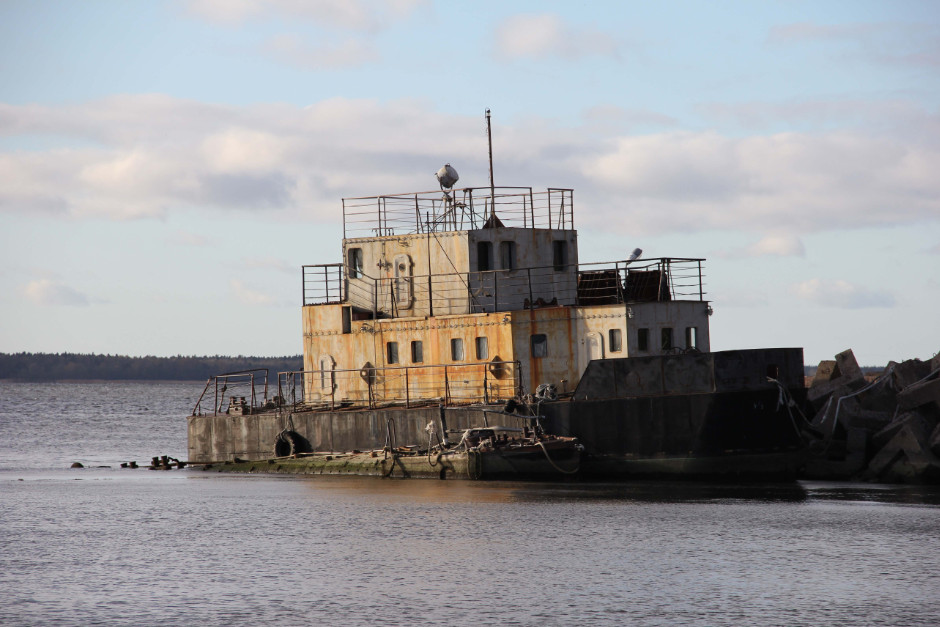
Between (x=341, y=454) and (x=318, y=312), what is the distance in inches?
175

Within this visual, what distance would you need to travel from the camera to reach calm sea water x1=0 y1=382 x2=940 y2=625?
634 inches

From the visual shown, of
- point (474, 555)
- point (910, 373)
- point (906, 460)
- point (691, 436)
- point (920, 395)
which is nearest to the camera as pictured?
point (474, 555)

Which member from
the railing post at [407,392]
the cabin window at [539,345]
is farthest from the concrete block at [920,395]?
the railing post at [407,392]

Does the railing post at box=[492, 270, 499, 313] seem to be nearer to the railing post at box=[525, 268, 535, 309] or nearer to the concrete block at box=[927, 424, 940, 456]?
the railing post at box=[525, 268, 535, 309]

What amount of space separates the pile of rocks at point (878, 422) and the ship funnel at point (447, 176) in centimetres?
1221

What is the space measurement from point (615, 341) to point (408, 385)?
6.04 metres

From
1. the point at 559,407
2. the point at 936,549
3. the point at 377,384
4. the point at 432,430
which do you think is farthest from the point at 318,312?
the point at 936,549

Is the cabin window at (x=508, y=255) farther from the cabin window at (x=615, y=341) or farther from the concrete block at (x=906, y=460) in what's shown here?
the concrete block at (x=906, y=460)

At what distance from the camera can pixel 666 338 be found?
29250 millimetres

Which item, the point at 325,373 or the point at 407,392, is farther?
the point at 325,373

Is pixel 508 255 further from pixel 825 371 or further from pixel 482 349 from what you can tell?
pixel 825 371

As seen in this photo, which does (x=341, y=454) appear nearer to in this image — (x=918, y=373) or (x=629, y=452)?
(x=629, y=452)

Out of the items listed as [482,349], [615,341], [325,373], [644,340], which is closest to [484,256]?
[482,349]

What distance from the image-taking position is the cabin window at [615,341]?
2869 centimetres
